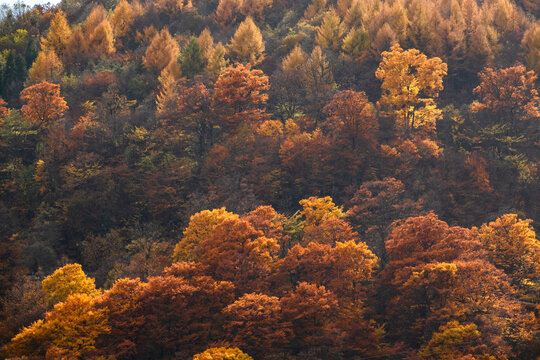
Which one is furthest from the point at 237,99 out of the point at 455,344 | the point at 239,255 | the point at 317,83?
the point at 455,344

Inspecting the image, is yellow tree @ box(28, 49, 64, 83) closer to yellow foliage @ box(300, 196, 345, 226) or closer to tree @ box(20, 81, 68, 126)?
tree @ box(20, 81, 68, 126)

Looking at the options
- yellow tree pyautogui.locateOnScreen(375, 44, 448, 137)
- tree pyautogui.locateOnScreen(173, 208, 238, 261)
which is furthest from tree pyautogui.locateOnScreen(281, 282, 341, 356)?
yellow tree pyautogui.locateOnScreen(375, 44, 448, 137)

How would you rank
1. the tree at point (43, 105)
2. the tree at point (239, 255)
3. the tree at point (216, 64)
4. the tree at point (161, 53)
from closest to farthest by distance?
the tree at point (239, 255), the tree at point (43, 105), the tree at point (216, 64), the tree at point (161, 53)

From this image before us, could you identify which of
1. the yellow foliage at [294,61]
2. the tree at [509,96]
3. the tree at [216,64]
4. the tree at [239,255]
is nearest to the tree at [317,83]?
the yellow foliage at [294,61]

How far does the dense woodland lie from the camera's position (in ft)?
142

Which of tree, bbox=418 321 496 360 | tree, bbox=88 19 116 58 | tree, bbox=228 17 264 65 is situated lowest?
tree, bbox=418 321 496 360

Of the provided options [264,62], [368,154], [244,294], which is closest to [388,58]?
[368,154]

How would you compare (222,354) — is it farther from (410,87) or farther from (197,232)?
(410,87)

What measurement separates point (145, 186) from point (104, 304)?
83.2ft

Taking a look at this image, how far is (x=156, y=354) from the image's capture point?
4331cm

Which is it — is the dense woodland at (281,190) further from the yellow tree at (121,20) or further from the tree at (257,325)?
the yellow tree at (121,20)

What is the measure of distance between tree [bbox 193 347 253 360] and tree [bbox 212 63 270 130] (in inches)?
1503

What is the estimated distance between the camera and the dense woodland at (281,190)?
43281mm

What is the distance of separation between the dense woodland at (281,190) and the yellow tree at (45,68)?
0.39m
